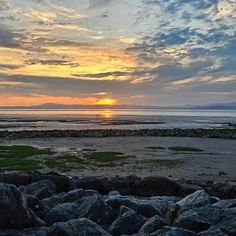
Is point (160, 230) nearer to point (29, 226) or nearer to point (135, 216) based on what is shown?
point (135, 216)

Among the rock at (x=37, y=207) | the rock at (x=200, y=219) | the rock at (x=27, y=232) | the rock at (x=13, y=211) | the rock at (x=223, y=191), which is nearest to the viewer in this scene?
the rock at (x=200, y=219)

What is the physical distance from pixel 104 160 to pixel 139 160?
2.44m

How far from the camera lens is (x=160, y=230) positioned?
25.2 ft

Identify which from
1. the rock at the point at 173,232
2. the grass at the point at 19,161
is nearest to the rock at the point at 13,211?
the rock at the point at 173,232

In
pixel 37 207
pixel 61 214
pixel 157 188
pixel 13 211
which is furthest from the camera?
pixel 157 188

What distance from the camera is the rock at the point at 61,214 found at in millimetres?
9289

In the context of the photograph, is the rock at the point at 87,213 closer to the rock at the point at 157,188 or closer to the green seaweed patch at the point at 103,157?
the rock at the point at 157,188

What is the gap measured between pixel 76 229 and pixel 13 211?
5.82 ft

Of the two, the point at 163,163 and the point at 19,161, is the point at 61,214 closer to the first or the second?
the point at 163,163

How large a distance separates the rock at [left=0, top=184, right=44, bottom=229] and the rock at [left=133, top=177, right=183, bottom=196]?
21.6ft

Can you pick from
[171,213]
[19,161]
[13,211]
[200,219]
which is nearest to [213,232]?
[200,219]

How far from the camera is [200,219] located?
8094 millimetres

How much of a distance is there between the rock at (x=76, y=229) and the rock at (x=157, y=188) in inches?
276

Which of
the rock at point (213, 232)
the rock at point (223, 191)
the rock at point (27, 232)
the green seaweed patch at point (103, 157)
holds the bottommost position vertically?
the green seaweed patch at point (103, 157)
